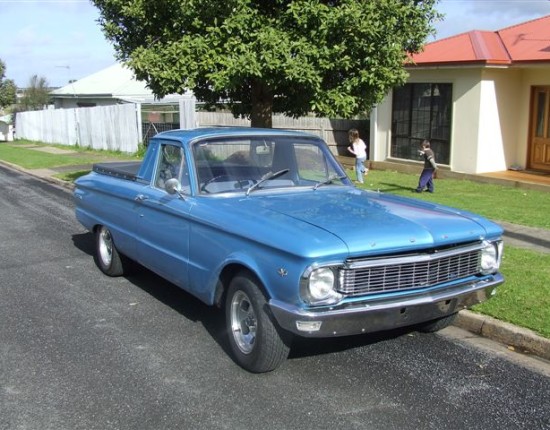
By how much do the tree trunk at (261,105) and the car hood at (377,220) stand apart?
605 cm

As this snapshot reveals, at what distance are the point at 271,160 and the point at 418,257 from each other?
192 cm

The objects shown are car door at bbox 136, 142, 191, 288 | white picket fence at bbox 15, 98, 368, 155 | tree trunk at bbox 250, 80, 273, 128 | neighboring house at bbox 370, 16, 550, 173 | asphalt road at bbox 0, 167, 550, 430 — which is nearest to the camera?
asphalt road at bbox 0, 167, 550, 430

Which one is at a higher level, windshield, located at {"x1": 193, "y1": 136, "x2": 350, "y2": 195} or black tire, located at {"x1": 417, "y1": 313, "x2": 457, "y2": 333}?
windshield, located at {"x1": 193, "y1": 136, "x2": 350, "y2": 195}

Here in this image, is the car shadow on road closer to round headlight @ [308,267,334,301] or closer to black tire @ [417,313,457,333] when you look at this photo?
black tire @ [417,313,457,333]

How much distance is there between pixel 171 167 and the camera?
546cm

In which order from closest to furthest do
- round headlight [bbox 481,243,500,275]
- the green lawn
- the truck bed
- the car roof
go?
round headlight [bbox 481,243,500,275] < the car roof < the truck bed < the green lawn

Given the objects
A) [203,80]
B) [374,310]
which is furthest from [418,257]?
[203,80]

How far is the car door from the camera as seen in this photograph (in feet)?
16.2

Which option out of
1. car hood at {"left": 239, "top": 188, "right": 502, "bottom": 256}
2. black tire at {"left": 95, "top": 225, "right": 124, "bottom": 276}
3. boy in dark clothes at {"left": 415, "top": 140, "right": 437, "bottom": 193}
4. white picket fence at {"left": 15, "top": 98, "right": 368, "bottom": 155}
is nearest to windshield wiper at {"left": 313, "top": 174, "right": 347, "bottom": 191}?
car hood at {"left": 239, "top": 188, "right": 502, "bottom": 256}

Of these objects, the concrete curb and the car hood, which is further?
the concrete curb

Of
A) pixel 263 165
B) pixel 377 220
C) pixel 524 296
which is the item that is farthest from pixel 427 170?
pixel 377 220

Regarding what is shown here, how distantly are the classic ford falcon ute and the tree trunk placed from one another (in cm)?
517

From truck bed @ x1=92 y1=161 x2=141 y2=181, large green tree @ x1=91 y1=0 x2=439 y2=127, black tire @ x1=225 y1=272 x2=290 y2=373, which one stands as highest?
large green tree @ x1=91 y1=0 x2=439 y2=127

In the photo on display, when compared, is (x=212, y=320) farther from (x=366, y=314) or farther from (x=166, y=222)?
(x=366, y=314)
